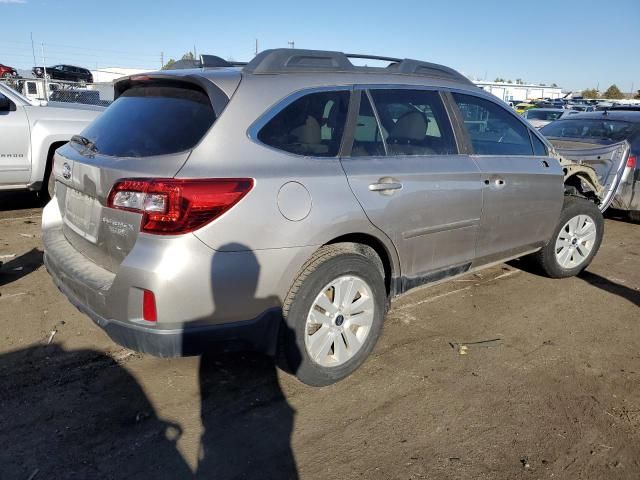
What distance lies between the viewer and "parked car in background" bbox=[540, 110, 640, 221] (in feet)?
22.8

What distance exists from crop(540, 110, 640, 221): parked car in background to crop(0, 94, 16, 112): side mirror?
6779 millimetres

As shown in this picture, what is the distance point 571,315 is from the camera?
4.39 meters

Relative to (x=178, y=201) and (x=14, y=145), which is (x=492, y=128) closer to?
(x=178, y=201)

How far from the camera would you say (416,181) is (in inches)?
135

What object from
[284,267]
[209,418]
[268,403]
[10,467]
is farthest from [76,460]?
[284,267]

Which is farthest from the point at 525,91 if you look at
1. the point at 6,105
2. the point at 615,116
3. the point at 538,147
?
the point at 6,105

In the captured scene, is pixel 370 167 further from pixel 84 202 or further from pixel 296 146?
pixel 84 202

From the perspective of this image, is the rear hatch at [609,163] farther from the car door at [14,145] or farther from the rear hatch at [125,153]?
the car door at [14,145]

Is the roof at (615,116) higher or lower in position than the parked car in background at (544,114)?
higher

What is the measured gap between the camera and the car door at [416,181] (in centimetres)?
324

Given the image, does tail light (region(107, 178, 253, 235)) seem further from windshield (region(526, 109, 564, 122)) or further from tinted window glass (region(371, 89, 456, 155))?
windshield (region(526, 109, 564, 122))

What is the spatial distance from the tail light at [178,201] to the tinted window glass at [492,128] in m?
2.13

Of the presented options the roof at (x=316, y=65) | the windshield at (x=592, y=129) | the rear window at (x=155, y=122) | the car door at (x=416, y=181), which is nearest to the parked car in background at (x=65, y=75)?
the windshield at (x=592, y=129)

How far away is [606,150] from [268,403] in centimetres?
537
